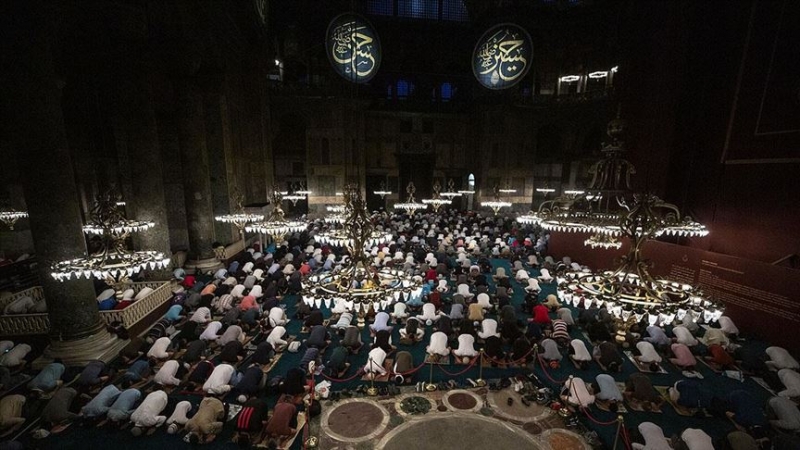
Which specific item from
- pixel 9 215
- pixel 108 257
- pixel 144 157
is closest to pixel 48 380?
pixel 108 257

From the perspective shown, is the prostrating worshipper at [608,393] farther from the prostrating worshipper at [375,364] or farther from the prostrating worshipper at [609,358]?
the prostrating worshipper at [375,364]

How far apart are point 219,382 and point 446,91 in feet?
74.3

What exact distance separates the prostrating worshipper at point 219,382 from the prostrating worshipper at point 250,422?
3.05 ft

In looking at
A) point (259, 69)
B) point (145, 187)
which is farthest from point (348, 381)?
point (259, 69)

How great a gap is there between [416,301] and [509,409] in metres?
3.93

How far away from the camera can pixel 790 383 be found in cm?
525

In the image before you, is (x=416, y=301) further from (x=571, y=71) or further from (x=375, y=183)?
(x=571, y=71)

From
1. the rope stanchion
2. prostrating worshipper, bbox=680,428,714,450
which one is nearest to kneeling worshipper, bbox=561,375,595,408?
prostrating worshipper, bbox=680,428,714,450

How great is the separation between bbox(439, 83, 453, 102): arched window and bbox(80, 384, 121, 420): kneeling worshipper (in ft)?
75.0

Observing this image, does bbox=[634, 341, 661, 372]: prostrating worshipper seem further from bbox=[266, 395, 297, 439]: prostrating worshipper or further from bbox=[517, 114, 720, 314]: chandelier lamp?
bbox=[266, 395, 297, 439]: prostrating worshipper

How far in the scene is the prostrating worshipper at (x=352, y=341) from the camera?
268 inches

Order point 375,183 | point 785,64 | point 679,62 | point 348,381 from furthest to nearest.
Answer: point 375,183 < point 679,62 < point 785,64 < point 348,381

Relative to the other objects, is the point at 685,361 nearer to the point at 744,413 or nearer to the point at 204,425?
the point at 744,413

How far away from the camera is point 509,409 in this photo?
5312mm
